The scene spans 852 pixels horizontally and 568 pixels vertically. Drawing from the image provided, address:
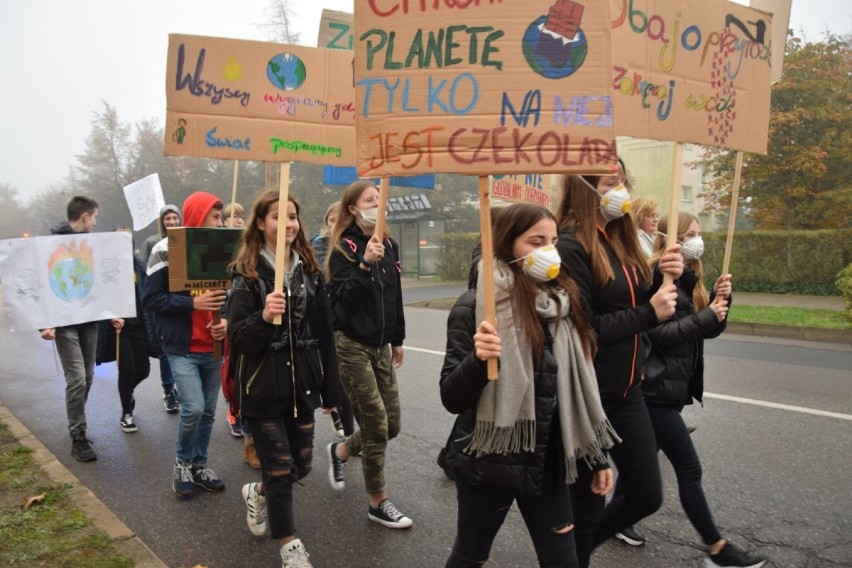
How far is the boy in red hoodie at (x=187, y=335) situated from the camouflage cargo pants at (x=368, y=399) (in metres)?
0.80

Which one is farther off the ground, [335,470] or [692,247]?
[692,247]

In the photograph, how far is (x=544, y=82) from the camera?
2.31m

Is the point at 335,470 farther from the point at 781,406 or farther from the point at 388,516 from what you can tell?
the point at 781,406

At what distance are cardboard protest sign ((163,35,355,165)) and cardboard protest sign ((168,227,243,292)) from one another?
635mm

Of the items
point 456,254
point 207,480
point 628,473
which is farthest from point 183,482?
point 456,254

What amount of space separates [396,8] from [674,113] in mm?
1547

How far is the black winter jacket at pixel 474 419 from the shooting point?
232cm

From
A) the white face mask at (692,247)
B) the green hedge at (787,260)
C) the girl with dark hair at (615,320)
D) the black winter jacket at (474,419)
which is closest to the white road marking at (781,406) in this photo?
the white face mask at (692,247)

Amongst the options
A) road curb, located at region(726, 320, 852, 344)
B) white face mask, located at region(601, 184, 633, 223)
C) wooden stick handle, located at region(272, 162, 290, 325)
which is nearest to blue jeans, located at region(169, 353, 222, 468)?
wooden stick handle, located at region(272, 162, 290, 325)

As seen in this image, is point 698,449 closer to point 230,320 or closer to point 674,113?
point 674,113

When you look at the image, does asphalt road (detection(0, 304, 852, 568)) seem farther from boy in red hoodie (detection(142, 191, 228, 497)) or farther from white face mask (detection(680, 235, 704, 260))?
white face mask (detection(680, 235, 704, 260))

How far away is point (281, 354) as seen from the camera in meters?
3.32

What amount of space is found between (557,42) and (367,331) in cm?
211

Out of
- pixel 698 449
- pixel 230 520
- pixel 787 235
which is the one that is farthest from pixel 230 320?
pixel 787 235
